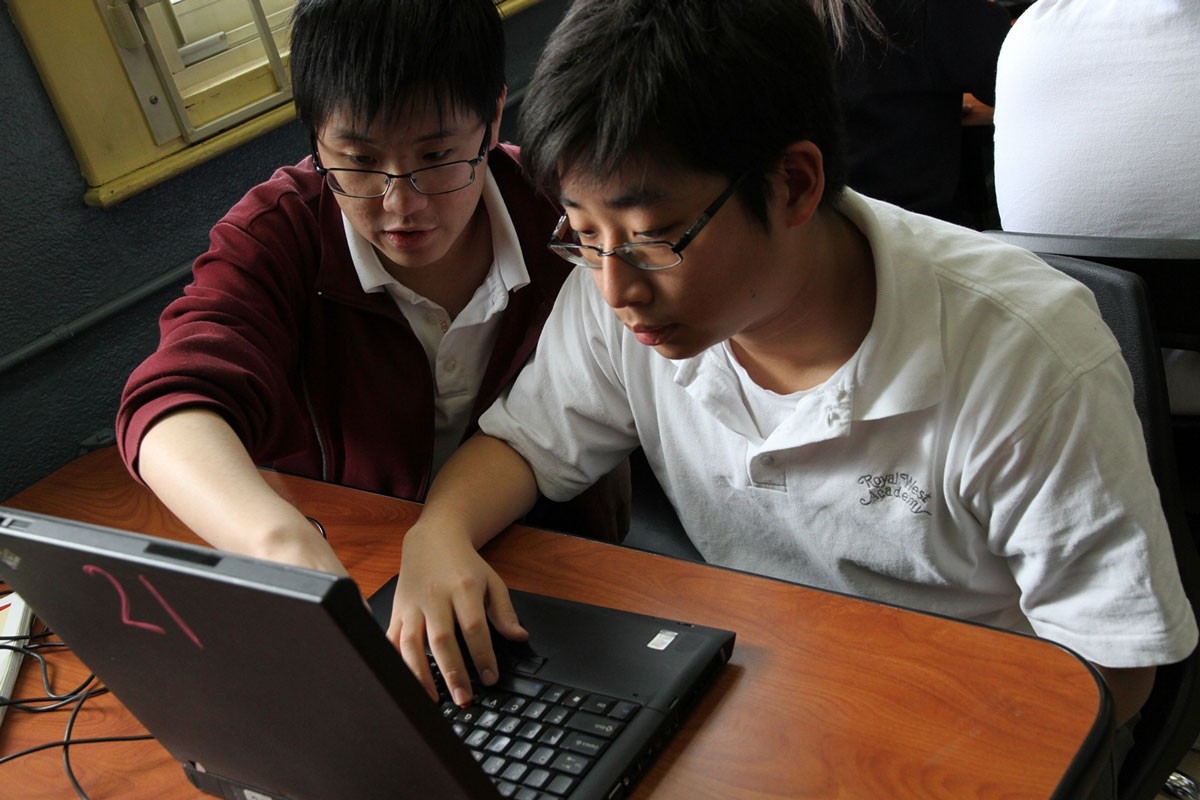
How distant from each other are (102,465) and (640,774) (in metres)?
0.97

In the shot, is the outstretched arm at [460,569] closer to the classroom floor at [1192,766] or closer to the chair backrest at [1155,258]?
the chair backrest at [1155,258]

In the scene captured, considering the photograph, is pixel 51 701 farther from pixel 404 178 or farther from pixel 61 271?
pixel 61 271

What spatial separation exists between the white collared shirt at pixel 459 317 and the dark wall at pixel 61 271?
537mm

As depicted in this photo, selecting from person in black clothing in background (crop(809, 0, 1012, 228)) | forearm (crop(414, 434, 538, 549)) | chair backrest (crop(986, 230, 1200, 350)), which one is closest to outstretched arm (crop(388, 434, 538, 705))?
forearm (crop(414, 434, 538, 549))

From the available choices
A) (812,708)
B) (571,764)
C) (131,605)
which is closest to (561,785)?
(571,764)

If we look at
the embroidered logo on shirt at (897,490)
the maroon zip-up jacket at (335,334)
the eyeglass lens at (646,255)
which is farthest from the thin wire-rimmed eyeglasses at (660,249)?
the maroon zip-up jacket at (335,334)

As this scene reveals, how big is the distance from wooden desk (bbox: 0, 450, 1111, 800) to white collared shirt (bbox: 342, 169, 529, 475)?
31 cm

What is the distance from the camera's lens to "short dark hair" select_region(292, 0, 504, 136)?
1183mm

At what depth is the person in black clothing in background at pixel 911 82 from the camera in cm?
184

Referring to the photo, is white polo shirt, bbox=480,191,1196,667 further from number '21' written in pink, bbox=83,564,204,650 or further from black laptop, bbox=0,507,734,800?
number '21' written in pink, bbox=83,564,204,650

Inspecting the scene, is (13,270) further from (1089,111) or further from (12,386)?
(1089,111)

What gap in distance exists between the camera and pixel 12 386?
160 centimetres

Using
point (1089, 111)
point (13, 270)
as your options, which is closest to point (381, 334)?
point (13, 270)

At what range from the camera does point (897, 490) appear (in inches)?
40.9
